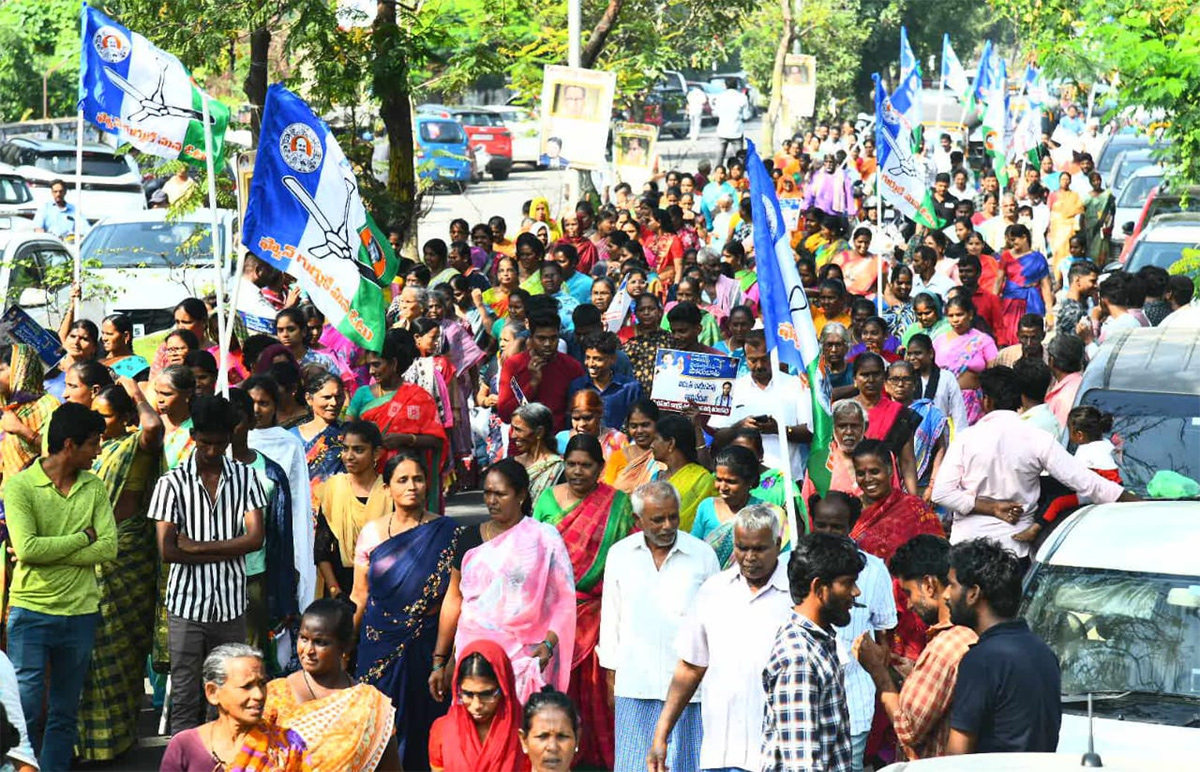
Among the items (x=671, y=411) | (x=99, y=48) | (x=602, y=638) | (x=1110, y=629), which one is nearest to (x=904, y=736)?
(x=1110, y=629)

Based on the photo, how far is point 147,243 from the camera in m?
20.2

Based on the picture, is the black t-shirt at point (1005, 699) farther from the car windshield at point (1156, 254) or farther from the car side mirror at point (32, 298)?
the car windshield at point (1156, 254)

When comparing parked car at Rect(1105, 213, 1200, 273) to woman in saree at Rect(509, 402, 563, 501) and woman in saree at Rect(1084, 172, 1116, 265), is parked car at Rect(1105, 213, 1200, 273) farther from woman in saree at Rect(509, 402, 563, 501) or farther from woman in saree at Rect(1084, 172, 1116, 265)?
woman in saree at Rect(509, 402, 563, 501)

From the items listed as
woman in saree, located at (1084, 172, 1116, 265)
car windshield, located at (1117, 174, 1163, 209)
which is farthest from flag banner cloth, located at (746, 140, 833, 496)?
car windshield, located at (1117, 174, 1163, 209)

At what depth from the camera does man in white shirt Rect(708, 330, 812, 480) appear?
10297 millimetres

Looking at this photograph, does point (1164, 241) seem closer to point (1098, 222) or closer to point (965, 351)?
point (965, 351)

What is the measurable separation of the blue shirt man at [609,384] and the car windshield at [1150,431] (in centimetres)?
274

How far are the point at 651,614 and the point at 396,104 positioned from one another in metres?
11.0

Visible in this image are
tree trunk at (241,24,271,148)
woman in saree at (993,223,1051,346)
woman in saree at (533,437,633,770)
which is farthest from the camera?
tree trunk at (241,24,271,148)

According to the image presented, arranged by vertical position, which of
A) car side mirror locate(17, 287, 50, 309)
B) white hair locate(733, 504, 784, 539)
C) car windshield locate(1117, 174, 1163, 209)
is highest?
car windshield locate(1117, 174, 1163, 209)

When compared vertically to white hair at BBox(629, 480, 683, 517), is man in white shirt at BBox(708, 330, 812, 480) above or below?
below

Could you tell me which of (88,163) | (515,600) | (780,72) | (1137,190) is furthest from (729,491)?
(780,72)

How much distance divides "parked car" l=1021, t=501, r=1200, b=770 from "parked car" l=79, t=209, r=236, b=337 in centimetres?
1119

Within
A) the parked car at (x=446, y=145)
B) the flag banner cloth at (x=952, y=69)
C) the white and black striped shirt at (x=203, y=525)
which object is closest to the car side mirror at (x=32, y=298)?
the white and black striped shirt at (x=203, y=525)
